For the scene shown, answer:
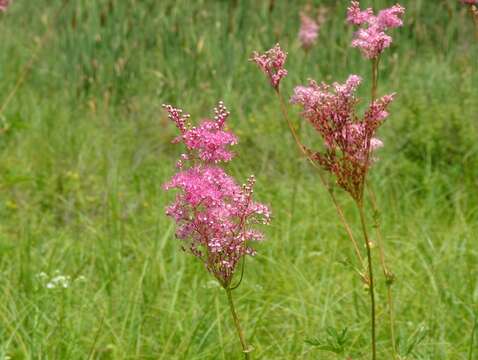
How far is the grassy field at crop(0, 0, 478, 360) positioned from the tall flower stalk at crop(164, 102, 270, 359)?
0.32 m

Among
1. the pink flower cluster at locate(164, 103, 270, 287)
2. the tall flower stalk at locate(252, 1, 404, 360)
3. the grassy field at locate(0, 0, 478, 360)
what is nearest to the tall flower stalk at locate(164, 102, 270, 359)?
the pink flower cluster at locate(164, 103, 270, 287)

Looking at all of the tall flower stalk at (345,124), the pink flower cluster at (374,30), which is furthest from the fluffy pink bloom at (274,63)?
the pink flower cluster at (374,30)

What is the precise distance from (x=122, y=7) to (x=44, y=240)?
136 inches

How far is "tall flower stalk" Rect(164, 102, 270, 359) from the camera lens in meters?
1.95

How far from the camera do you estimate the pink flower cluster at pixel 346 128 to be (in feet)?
6.93

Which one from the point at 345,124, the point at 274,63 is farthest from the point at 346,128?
the point at 274,63

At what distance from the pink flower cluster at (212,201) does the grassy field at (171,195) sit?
1.05 ft

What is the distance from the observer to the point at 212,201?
1.97 meters

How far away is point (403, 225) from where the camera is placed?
15.0 ft

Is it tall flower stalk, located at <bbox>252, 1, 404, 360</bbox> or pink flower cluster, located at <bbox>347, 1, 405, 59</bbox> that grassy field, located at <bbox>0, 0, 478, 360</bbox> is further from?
pink flower cluster, located at <bbox>347, 1, 405, 59</bbox>

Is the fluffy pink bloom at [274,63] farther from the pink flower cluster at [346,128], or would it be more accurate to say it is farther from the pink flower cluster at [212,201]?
the pink flower cluster at [212,201]

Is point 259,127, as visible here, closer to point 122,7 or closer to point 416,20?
point 122,7

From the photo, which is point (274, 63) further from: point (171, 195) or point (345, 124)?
point (171, 195)

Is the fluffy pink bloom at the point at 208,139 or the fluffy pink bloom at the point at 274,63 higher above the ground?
the fluffy pink bloom at the point at 274,63
